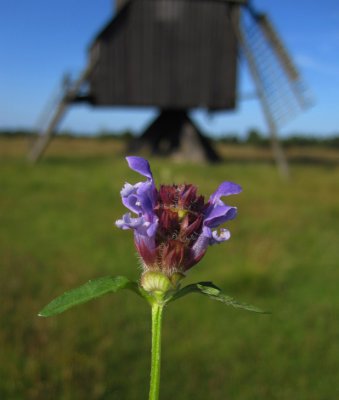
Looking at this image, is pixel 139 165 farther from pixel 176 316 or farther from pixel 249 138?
pixel 249 138

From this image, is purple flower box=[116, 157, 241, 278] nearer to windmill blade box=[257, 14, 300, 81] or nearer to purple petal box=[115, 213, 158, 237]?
purple petal box=[115, 213, 158, 237]

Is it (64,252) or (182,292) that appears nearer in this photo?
(182,292)

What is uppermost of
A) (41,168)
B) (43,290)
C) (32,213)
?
(43,290)

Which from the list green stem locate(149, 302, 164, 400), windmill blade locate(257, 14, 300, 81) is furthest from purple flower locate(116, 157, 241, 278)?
windmill blade locate(257, 14, 300, 81)

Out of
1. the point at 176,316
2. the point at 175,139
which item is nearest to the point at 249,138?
the point at 175,139

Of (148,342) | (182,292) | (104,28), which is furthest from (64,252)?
(104,28)

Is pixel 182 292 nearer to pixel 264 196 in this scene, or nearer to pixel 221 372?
pixel 221 372
